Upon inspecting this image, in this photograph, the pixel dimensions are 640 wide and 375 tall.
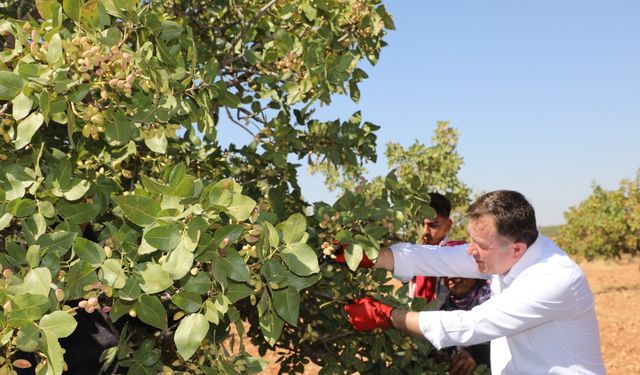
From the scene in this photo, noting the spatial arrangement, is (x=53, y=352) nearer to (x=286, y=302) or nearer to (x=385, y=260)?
(x=286, y=302)

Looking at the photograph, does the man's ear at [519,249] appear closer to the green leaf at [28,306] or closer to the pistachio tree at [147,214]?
the pistachio tree at [147,214]

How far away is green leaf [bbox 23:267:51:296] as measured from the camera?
1975 mm

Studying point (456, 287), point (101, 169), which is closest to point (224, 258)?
point (101, 169)

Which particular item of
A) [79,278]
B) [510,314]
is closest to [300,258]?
[79,278]

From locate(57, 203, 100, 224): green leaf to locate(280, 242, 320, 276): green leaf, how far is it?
0.88 meters

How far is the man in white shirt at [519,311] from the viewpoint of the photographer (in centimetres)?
327

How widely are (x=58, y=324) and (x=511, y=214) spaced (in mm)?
2480

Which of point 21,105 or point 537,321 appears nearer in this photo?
point 21,105

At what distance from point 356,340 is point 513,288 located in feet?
3.63

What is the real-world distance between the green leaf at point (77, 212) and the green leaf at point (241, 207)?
766 millimetres

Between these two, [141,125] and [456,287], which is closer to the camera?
[141,125]

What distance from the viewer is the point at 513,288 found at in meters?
3.34

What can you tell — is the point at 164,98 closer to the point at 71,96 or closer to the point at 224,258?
the point at 71,96

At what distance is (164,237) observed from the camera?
198 cm
